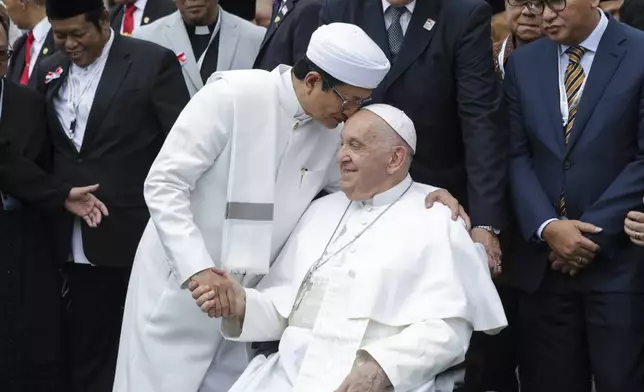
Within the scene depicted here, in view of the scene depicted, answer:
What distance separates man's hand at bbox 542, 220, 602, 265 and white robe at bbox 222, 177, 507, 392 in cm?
60

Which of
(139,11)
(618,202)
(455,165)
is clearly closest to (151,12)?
(139,11)

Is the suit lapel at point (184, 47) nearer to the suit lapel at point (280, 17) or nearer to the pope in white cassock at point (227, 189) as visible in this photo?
the suit lapel at point (280, 17)

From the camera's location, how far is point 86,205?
5738mm

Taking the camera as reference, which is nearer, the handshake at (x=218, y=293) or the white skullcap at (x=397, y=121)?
the handshake at (x=218, y=293)

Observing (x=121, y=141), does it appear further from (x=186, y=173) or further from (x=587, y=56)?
→ (x=587, y=56)

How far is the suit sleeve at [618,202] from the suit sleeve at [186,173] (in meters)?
1.54

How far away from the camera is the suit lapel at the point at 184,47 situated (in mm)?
6578

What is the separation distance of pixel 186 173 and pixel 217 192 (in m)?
0.20

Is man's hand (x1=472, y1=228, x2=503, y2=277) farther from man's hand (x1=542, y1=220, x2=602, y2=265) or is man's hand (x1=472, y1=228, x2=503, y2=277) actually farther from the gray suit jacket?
the gray suit jacket

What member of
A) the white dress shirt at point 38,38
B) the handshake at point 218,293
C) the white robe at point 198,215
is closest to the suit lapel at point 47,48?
the white dress shirt at point 38,38

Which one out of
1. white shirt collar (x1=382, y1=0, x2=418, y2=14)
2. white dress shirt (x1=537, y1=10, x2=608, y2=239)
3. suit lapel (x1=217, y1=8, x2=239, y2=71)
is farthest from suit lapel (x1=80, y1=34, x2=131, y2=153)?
white dress shirt (x1=537, y1=10, x2=608, y2=239)

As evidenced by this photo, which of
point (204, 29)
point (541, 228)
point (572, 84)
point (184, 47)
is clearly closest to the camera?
point (541, 228)

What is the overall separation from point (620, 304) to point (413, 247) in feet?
3.45

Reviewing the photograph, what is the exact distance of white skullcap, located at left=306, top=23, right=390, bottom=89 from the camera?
14.6ft
